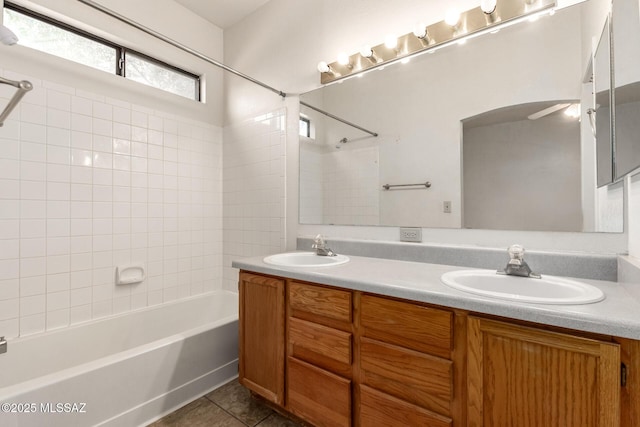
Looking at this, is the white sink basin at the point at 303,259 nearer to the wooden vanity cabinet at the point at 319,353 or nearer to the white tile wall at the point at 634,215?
the wooden vanity cabinet at the point at 319,353

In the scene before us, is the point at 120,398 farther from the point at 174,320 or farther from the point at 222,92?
the point at 222,92

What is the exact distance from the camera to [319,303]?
129 centimetres

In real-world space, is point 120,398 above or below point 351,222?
below

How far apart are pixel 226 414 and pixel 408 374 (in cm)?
115

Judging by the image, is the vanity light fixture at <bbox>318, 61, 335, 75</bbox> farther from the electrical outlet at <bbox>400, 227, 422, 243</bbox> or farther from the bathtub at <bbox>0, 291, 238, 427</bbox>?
the bathtub at <bbox>0, 291, 238, 427</bbox>

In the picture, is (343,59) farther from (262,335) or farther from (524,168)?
(262,335)

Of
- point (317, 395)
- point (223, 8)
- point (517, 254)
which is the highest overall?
point (223, 8)

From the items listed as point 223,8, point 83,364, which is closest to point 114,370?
point 83,364

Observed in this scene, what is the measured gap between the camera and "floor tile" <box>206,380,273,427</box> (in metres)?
1.57

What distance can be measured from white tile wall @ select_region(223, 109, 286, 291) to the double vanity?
0.73 metres

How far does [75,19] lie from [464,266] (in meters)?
2.80

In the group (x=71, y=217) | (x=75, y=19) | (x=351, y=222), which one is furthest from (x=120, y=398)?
(x=75, y=19)

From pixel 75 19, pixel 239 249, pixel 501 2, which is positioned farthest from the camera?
pixel 239 249

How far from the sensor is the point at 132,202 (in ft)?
7.00
